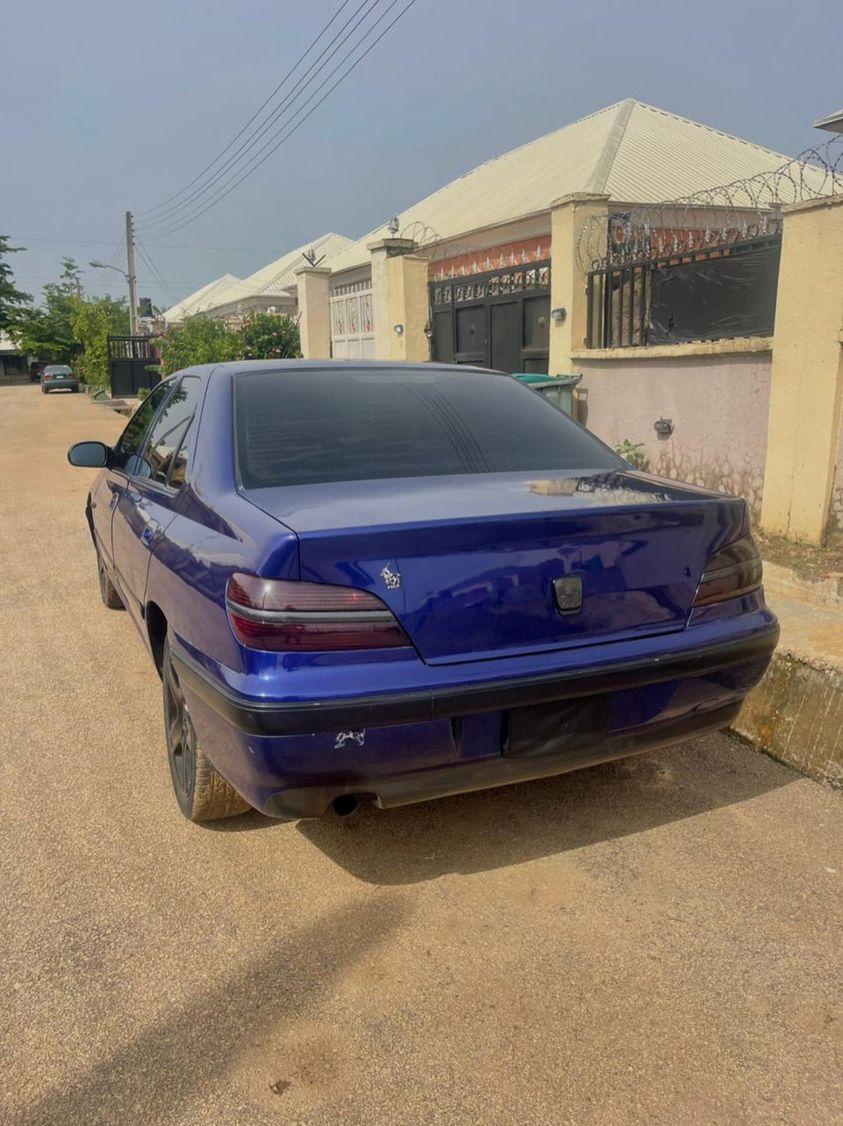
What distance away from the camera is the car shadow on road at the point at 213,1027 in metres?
1.94

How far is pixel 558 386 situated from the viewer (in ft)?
30.0

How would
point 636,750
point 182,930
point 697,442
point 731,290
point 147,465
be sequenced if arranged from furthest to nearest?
point 697,442 < point 731,290 < point 147,465 < point 636,750 < point 182,930

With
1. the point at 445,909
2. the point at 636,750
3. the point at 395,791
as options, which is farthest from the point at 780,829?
the point at 395,791

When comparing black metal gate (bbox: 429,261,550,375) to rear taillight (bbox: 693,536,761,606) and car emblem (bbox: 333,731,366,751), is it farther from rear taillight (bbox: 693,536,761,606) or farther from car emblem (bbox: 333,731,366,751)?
car emblem (bbox: 333,731,366,751)

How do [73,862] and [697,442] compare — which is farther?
[697,442]

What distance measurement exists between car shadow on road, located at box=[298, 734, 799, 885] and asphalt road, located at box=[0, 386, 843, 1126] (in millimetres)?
11

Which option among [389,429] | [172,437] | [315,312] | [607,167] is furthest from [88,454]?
[315,312]

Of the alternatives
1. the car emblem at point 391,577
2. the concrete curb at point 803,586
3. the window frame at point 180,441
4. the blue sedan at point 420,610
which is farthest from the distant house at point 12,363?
the car emblem at point 391,577

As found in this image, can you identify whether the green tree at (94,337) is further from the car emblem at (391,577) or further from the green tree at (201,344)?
the car emblem at (391,577)

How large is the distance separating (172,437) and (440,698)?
1.99 meters

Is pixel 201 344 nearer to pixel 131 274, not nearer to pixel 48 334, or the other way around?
pixel 131 274

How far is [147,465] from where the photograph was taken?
13.1ft

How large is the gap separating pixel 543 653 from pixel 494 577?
10.5 inches

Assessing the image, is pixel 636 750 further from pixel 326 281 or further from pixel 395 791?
pixel 326 281
